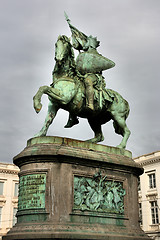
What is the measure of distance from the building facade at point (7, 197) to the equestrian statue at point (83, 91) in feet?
97.4

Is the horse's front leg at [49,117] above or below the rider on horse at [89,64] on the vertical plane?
below

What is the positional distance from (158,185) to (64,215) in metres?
28.3

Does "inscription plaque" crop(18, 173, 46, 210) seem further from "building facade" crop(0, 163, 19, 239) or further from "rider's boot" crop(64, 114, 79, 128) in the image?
"building facade" crop(0, 163, 19, 239)

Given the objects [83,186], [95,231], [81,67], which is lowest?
[95,231]

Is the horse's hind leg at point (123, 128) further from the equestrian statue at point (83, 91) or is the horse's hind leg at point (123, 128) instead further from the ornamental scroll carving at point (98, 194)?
the ornamental scroll carving at point (98, 194)

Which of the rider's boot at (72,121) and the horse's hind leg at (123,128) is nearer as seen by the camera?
the rider's boot at (72,121)

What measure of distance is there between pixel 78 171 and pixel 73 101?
219cm

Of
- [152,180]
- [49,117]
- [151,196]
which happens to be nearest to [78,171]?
[49,117]

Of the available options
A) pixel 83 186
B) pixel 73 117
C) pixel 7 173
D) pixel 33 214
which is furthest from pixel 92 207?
pixel 7 173

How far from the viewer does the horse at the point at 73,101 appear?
9266 millimetres

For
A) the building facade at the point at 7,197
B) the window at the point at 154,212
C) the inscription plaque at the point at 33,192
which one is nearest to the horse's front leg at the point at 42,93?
the inscription plaque at the point at 33,192

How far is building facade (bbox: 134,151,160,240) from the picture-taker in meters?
34.3

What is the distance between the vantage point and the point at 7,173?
1522 inches

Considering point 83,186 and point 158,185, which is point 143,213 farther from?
point 83,186
